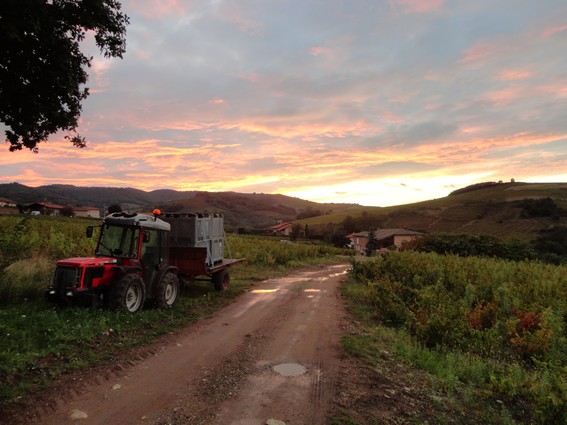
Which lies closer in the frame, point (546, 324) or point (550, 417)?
point (550, 417)

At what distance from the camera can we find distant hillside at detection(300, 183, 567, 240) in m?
88.1

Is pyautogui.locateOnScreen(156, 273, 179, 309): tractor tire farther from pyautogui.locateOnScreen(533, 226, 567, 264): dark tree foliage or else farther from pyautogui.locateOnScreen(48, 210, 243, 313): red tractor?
pyautogui.locateOnScreen(533, 226, 567, 264): dark tree foliage

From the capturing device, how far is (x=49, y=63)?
930 centimetres

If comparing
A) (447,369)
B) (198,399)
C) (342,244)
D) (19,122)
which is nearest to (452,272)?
(447,369)

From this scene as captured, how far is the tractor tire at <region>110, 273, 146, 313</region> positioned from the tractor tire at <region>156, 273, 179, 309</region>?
69 centimetres

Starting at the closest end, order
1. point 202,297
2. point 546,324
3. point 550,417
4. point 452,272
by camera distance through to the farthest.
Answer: point 550,417 → point 546,324 → point 202,297 → point 452,272

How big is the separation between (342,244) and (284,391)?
331 feet

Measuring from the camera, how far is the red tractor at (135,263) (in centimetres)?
922

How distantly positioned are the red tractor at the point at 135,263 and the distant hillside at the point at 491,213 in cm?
8376

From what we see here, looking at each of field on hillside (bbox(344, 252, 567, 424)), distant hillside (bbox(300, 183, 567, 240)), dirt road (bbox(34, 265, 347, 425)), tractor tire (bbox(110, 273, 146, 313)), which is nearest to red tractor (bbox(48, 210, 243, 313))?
tractor tire (bbox(110, 273, 146, 313))

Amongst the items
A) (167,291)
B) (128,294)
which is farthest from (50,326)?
(167,291)

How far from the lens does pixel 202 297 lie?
13.8 metres

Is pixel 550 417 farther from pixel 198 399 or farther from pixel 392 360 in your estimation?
pixel 198 399

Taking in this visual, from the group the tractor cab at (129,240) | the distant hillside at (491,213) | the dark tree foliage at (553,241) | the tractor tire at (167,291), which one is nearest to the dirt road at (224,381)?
the tractor tire at (167,291)
